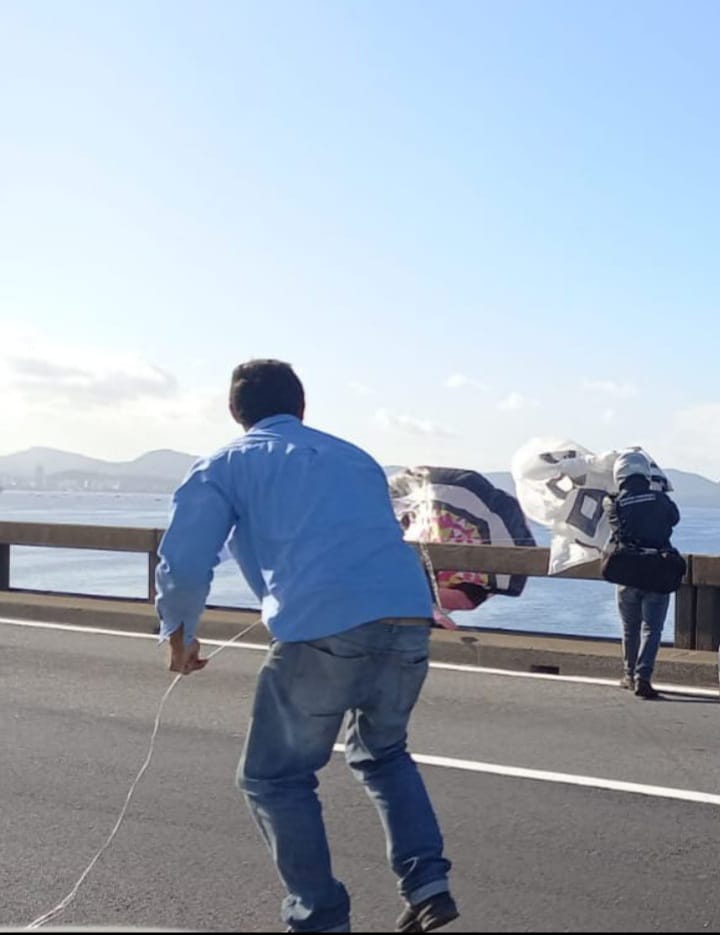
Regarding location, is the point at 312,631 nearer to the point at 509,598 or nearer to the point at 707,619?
the point at 707,619

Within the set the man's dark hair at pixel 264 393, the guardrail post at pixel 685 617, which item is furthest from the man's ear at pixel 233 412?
the guardrail post at pixel 685 617

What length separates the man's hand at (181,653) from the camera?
376 centimetres

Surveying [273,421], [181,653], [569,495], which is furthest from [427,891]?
[569,495]

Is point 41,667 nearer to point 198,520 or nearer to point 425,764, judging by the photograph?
point 425,764

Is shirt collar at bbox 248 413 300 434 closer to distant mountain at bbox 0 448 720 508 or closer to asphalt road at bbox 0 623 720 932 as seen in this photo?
asphalt road at bbox 0 623 720 932

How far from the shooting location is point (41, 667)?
950 cm

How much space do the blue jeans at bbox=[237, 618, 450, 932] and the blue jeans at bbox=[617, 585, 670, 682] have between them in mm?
5045

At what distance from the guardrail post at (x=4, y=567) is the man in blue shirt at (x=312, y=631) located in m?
10.3

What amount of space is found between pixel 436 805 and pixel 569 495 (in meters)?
4.41

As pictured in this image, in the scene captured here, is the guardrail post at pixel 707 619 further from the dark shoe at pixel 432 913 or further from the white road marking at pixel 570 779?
the dark shoe at pixel 432 913

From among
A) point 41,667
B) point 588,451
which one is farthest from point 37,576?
point 588,451

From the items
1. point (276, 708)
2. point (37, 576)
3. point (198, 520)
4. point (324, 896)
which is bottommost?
point (37, 576)

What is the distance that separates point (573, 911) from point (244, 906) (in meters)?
1.20

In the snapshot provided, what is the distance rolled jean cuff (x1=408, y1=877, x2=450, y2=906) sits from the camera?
3.71 metres
